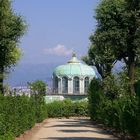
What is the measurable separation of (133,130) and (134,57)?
1276 cm

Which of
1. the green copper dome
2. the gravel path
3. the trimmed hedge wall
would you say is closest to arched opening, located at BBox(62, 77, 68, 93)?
the green copper dome

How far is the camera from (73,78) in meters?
97.6

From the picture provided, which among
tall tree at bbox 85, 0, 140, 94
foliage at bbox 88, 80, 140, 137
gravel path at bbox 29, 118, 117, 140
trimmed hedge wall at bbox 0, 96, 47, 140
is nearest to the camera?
trimmed hedge wall at bbox 0, 96, 47, 140

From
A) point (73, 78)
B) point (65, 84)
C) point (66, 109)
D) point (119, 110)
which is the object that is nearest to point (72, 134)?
point (119, 110)

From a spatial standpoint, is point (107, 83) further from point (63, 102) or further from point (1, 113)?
point (63, 102)

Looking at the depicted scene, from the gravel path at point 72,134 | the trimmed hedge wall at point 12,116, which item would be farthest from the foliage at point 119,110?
the trimmed hedge wall at point 12,116

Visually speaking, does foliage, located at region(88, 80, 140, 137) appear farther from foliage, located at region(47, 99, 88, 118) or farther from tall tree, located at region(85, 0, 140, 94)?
foliage, located at region(47, 99, 88, 118)

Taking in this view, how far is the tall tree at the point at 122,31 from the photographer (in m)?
36.1

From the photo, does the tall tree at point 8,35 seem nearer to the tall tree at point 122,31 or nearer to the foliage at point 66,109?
the tall tree at point 122,31

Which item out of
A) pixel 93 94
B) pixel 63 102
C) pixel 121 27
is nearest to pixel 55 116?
pixel 63 102

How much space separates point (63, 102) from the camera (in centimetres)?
8000

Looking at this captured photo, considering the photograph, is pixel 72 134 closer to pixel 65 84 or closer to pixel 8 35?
pixel 8 35

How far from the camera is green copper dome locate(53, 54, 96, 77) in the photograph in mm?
97125

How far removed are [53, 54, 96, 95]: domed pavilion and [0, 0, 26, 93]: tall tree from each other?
65.1 m
